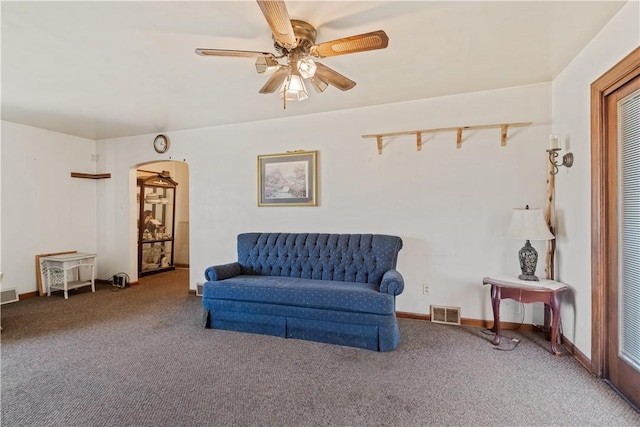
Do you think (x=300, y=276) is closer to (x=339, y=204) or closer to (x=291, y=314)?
(x=291, y=314)

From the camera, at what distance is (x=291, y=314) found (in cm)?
292

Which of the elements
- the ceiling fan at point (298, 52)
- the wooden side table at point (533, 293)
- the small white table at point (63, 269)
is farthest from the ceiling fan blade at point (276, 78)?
the small white table at point (63, 269)

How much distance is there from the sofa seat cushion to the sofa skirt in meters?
0.05

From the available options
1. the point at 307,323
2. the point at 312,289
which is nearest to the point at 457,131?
the point at 312,289

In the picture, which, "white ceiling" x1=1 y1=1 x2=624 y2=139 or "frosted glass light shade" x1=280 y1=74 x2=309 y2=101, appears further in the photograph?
"frosted glass light shade" x1=280 y1=74 x2=309 y2=101

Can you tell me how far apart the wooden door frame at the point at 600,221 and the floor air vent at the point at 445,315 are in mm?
1170

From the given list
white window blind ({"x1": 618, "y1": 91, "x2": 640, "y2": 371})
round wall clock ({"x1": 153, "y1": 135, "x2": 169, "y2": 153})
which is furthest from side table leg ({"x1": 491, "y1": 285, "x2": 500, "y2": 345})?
round wall clock ({"x1": 153, "y1": 135, "x2": 169, "y2": 153})

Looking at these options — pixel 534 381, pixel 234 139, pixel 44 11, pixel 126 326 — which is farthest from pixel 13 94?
pixel 534 381

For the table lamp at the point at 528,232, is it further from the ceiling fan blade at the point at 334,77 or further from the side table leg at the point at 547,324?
the ceiling fan blade at the point at 334,77

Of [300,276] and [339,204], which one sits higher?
[339,204]

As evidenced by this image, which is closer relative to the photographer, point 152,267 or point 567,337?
point 567,337

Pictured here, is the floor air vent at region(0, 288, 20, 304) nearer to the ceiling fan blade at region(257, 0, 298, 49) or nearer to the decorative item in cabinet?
the decorative item in cabinet

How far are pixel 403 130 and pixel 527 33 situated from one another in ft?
4.86

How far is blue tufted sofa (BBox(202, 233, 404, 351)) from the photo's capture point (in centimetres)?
270
